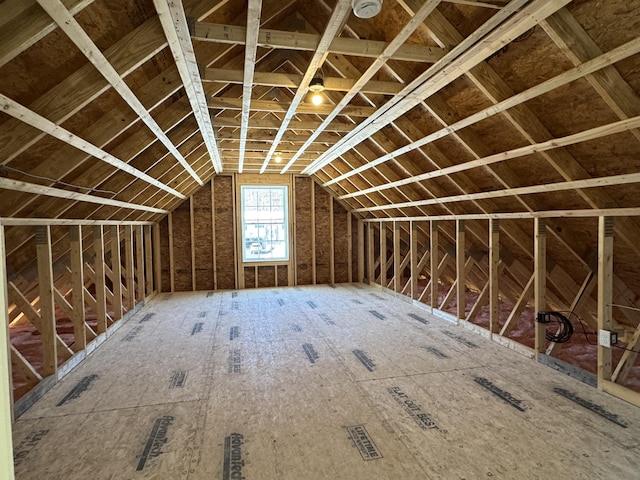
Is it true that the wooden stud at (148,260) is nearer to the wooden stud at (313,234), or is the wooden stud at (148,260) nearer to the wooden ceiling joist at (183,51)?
the wooden stud at (313,234)

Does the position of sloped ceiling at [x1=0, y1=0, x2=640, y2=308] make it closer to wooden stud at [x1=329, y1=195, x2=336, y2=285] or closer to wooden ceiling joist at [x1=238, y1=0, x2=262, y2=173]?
wooden ceiling joist at [x1=238, y1=0, x2=262, y2=173]

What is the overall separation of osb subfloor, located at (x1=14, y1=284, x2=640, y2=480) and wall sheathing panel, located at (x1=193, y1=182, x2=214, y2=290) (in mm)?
3656

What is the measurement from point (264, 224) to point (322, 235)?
147cm

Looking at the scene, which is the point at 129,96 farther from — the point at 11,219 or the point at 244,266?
the point at 244,266

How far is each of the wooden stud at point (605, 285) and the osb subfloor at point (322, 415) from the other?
0.23 meters

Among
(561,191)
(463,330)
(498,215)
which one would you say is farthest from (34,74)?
(463,330)

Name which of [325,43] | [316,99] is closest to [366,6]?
[325,43]

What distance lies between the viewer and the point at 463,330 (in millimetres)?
4918

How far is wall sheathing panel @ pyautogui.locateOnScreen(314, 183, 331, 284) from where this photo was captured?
8875mm

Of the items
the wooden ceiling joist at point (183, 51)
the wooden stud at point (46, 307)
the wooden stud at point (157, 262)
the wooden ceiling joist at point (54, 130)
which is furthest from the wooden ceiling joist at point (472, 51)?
the wooden stud at point (157, 262)

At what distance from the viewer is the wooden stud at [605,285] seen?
3.09 meters

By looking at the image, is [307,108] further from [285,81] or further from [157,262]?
[157,262]

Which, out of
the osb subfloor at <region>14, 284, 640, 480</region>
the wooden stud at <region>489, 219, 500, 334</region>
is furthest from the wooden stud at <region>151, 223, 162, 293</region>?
the wooden stud at <region>489, 219, 500, 334</region>

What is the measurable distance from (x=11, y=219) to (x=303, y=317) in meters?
3.85
